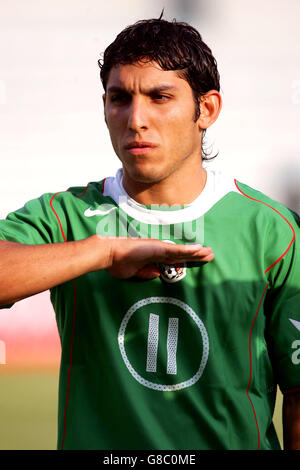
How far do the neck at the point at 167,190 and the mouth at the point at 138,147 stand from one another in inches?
6.0

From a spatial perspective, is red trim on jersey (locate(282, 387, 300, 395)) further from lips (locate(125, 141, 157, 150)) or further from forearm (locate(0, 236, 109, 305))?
lips (locate(125, 141, 157, 150))

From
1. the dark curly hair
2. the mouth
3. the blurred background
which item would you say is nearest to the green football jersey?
the mouth

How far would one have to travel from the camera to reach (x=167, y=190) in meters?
2.32

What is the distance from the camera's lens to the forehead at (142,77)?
7.24ft

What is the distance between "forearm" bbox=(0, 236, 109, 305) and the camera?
1.92 m

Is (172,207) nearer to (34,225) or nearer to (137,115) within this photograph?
(137,115)

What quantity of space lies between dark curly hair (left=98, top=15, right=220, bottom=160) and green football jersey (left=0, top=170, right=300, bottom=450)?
1.44 feet

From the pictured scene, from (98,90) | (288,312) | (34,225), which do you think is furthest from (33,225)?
(98,90)

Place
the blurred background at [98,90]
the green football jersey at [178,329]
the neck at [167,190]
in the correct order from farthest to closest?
the blurred background at [98,90] → the neck at [167,190] → the green football jersey at [178,329]

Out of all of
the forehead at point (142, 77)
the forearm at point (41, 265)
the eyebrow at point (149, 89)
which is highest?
the forehead at point (142, 77)

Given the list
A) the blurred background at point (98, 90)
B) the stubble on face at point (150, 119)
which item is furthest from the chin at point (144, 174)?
the blurred background at point (98, 90)

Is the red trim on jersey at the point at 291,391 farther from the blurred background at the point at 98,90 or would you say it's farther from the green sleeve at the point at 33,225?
the blurred background at the point at 98,90

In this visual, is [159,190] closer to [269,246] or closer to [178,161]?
[178,161]
